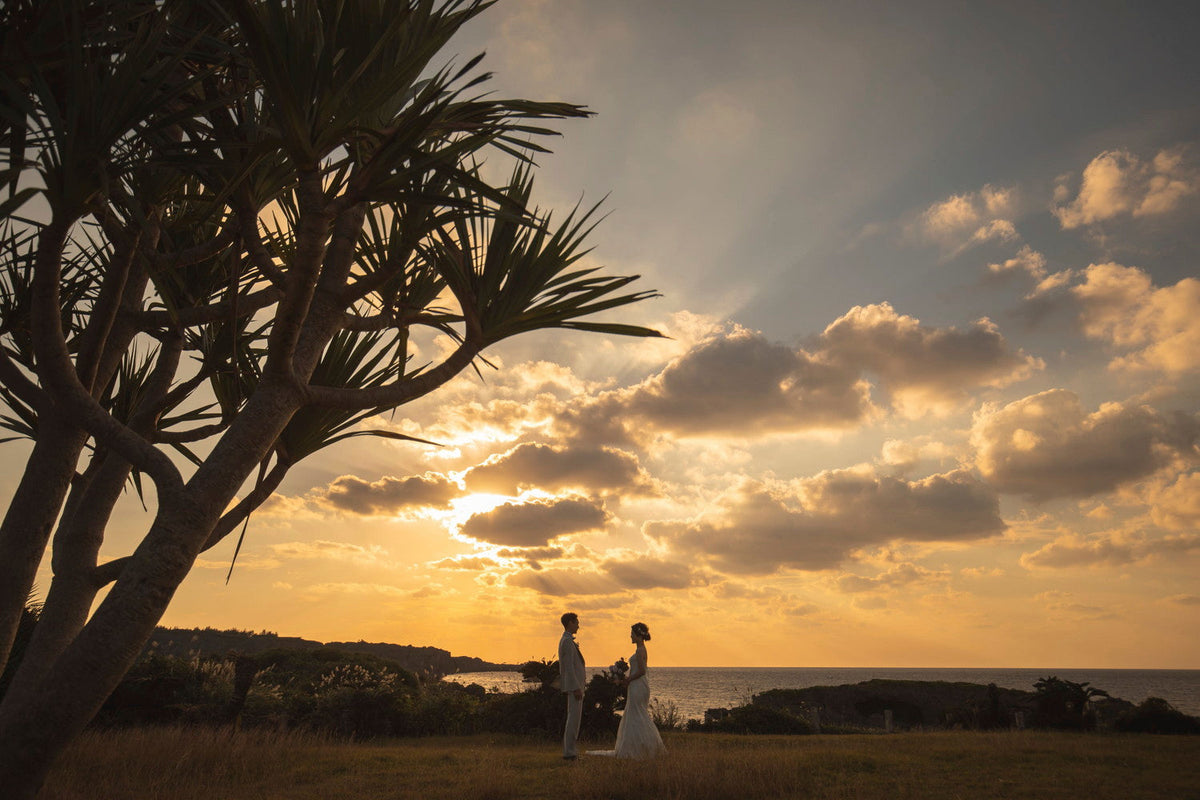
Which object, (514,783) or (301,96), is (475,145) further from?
(514,783)

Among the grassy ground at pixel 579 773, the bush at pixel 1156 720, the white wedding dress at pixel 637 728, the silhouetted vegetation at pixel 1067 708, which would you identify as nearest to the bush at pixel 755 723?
the silhouetted vegetation at pixel 1067 708

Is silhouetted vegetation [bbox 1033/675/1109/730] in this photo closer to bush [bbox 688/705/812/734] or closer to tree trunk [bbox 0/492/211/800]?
bush [bbox 688/705/812/734]

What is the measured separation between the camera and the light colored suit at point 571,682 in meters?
8.88

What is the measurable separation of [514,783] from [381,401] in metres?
4.64

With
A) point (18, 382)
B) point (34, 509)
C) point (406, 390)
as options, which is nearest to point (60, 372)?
point (18, 382)

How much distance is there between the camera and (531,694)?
1363 cm

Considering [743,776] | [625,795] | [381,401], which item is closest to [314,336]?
[381,401]

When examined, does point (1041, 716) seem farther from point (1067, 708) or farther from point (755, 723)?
point (755, 723)

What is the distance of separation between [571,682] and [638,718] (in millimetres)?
1043

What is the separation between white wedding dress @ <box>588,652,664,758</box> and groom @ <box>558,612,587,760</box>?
2.03 feet

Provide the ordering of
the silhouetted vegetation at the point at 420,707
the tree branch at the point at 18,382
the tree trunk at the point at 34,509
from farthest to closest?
the silhouetted vegetation at the point at 420,707
the tree trunk at the point at 34,509
the tree branch at the point at 18,382

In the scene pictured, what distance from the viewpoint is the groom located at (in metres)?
8.88

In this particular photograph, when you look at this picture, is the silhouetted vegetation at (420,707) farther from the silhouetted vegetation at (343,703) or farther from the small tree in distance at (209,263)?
the small tree in distance at (209,263)

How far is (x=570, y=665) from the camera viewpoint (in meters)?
9.05
